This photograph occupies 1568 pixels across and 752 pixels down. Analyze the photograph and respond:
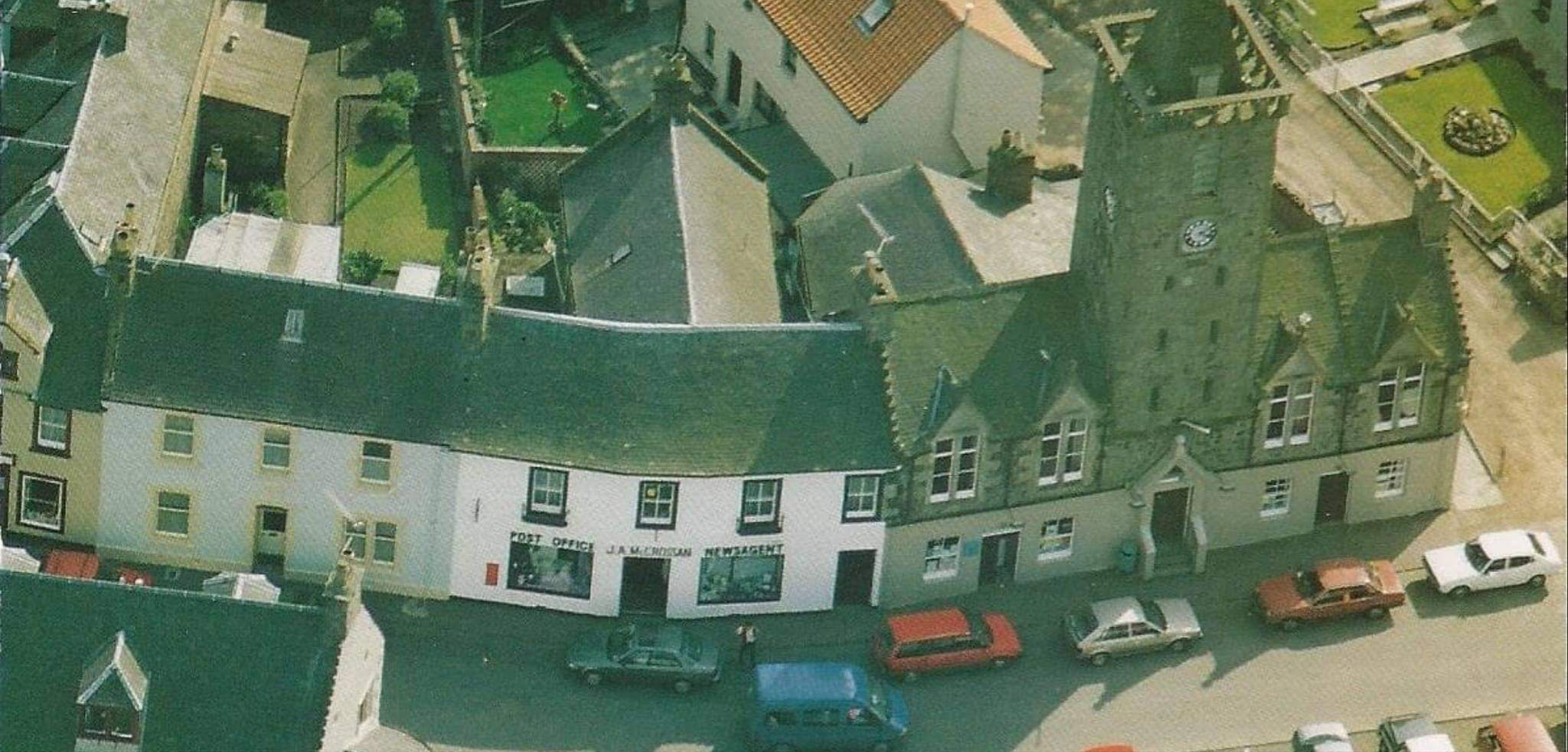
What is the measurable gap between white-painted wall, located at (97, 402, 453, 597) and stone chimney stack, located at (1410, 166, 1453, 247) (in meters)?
36.9

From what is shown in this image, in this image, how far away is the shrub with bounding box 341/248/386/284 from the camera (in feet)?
494

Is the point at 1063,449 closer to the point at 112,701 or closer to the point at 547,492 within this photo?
the point at 547,492

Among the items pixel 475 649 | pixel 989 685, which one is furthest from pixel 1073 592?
pixel 475 649

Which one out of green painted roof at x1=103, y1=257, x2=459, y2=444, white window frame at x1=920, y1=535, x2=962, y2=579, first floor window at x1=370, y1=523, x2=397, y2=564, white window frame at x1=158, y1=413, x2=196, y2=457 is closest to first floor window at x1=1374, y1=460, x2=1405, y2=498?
white window frame at x1=920, y1=535, x2=962, y2=579

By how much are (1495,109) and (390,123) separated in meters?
46.2

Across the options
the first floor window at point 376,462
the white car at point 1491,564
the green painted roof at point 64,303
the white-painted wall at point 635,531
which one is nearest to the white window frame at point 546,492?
the white-painted wall at point 635,531

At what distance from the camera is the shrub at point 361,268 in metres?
150

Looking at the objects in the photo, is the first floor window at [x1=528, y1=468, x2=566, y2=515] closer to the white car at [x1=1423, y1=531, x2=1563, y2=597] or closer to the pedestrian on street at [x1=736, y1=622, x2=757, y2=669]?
the pedestrian on street at [x1=736, y1=622, x2=757, y2=669]

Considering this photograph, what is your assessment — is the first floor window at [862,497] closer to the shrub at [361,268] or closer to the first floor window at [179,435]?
the first floor window at [179,435]

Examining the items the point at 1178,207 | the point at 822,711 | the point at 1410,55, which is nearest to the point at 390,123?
the point at 1178,207

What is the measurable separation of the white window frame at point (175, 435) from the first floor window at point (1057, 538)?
30819 mm

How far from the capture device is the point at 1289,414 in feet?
465

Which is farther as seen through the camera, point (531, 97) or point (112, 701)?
point (531, 97)

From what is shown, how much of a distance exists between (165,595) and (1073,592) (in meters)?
36.6
